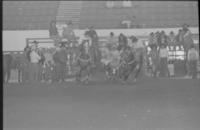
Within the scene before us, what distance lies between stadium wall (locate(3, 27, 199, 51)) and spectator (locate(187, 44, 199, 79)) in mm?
305

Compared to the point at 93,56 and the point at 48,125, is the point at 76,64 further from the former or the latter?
the point at 48,125

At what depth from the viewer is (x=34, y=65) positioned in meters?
6.50

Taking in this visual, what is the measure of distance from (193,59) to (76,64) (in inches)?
72.9

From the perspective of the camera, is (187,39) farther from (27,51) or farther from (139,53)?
(27,51)

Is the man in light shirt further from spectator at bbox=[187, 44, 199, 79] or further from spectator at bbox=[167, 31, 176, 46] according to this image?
spectator at bbox=[187, 44, 199, 79]

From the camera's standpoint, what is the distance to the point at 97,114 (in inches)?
249

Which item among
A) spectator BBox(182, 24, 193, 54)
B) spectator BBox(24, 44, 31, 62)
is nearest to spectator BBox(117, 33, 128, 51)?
spectator BBox(182, 24, 193, 54)

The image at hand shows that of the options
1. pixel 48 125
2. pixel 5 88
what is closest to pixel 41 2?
pixel 5 88

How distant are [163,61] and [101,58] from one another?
98 centimetres

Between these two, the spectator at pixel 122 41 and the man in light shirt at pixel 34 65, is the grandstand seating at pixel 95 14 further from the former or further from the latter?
the man in light shirt at pixel 34 65

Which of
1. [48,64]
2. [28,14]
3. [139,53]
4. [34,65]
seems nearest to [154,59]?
[139,53]

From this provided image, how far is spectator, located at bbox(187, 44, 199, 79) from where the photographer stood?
650 cm

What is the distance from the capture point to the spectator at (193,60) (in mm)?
6500

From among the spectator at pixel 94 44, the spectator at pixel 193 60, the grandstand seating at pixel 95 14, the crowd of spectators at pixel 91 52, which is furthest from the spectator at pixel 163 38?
the spectator at pixel 94 44
